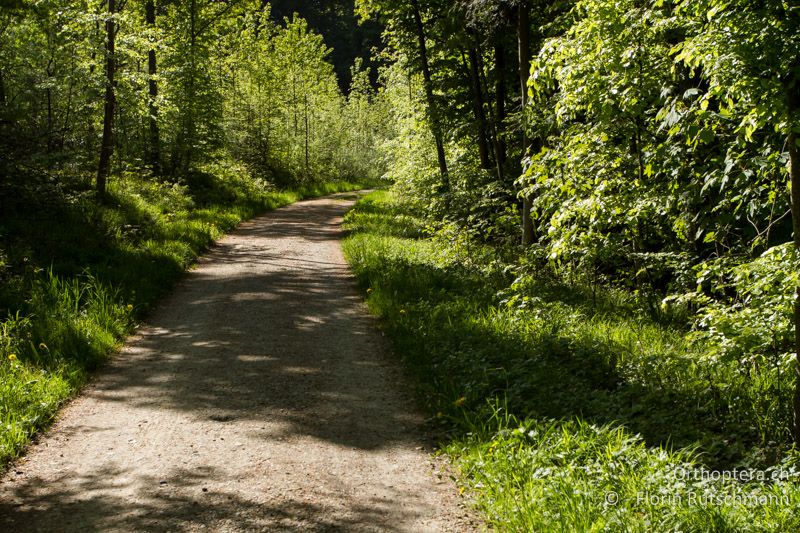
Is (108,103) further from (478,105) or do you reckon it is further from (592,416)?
(592,416)

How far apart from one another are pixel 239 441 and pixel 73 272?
6.19 meters

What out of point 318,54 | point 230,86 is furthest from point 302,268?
point 318,54

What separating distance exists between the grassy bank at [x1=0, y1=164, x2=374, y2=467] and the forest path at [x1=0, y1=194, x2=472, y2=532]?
32cm

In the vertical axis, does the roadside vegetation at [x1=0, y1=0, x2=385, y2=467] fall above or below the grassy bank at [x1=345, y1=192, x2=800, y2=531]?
above

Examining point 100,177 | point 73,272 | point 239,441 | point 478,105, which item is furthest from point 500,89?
point 239,441

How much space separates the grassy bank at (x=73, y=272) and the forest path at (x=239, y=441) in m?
0.32

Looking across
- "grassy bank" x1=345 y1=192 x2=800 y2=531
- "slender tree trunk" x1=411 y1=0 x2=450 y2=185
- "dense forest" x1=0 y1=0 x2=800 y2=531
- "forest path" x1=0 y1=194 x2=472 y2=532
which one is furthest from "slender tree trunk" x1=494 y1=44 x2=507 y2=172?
"forest path" x1=0 y1=194 x2=472 y2=532

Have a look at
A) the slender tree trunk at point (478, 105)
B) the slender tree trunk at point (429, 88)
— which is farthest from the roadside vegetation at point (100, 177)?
the slender tree trunk at point (478, 105)

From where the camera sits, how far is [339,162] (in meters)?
41.6

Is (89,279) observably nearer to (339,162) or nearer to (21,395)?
(21,395)

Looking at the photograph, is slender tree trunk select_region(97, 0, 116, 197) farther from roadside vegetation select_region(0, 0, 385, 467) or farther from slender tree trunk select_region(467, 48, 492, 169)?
slender tree trunk select_region(467, 48, 492, 169)

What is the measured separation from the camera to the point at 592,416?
16.6ft

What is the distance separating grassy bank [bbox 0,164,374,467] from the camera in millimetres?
5930

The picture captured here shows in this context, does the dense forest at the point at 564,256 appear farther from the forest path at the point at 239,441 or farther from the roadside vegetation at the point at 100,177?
the forest path at the point at 239,441
